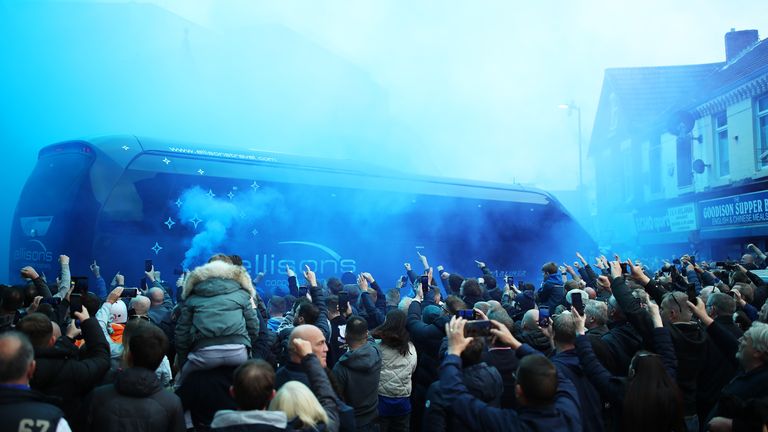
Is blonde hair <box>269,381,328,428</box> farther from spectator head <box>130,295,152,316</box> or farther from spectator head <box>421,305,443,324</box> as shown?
spectator head <box>130,295,152,316</box>

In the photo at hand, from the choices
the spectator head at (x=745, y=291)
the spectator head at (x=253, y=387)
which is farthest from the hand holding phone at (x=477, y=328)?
the spectator head at (x=745, y=291)

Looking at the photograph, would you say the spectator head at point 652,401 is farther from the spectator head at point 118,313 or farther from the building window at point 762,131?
the building window at point 762,131

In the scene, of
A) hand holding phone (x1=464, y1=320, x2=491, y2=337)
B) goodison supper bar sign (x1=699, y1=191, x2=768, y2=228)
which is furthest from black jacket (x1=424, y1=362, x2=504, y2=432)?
goodison supper bar sign (x1=699, y1=191, x2=768, y2=228)

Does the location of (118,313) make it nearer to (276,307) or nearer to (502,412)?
(276,307)

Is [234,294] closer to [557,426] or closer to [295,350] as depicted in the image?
[295,350]

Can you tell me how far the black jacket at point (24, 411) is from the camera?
2.51 meters

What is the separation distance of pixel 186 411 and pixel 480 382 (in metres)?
1.68

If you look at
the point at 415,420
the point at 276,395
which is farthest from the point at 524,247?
the point at 276,395

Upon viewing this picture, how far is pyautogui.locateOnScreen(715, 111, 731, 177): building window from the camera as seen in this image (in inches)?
738

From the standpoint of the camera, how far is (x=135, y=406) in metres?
2.85

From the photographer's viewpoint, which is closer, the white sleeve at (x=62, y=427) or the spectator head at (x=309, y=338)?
the white sleeve at (x=62, y=427)

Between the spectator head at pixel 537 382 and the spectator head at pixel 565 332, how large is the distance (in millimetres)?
862

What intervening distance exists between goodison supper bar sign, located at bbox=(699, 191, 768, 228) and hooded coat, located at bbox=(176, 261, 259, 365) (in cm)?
1683

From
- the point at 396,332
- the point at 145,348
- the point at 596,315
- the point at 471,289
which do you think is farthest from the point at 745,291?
the point at 145,348
